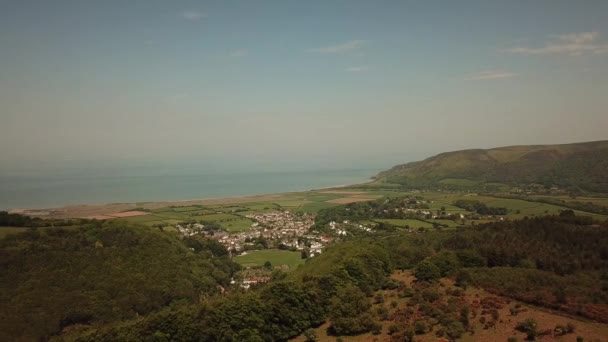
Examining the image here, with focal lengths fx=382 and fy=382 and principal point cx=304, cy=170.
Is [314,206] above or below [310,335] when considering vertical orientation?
above

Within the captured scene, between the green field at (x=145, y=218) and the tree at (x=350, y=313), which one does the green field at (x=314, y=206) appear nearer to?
the green field at (x=145, y=218)

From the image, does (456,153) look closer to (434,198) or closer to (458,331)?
(434,198)

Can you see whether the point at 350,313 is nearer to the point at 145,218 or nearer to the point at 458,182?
the point at 145,218

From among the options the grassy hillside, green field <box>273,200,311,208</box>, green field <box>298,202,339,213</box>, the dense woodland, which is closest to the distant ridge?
green field <box>298,202,339,213</box>

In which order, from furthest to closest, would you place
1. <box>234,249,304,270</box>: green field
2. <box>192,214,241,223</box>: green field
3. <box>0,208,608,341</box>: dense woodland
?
<box>192,214,241,223</box>: green field < <box>234,249,304,270</box>: green field < <box>0,208,608,341</box>: dense woodland

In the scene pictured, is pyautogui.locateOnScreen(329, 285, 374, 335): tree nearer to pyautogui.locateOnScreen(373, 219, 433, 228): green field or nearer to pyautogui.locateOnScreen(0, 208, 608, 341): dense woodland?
pyautogui.locateOnScreen(0, 208, 608, 341): dense woodland

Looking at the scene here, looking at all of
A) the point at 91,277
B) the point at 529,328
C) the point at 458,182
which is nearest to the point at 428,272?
the point at 529,328

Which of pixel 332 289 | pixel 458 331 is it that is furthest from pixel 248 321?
pixel 458 331
